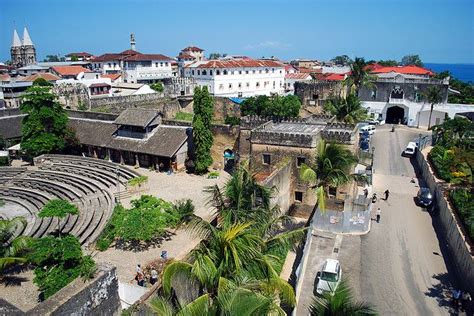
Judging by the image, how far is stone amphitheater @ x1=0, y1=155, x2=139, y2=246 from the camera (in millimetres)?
24156

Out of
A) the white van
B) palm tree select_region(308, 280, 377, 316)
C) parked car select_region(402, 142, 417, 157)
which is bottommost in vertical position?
parked car select_region(402, 142, 417, 157)

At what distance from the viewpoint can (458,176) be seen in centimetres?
Result: 2875

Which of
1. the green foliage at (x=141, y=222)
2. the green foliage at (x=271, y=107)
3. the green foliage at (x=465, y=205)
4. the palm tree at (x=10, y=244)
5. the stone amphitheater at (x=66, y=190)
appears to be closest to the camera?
the palm tree at (x=10, y=244)

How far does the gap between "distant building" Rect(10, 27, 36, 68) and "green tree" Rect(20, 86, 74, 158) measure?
231 feet

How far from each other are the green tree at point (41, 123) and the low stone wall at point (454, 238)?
111 feet

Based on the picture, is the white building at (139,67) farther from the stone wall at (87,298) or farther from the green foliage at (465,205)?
the stone wall at (87,298)

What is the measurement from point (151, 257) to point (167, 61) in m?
75.9

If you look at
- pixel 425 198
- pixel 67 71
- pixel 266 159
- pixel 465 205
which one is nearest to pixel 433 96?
pixel 425 198

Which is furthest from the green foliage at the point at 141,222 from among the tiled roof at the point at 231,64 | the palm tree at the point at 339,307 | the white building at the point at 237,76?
the tiled roof at the point at 231,64

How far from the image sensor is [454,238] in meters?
21.5

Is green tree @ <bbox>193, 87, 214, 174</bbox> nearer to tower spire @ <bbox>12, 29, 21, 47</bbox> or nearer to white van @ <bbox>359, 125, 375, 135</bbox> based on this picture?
white van @ <bbox>359, 125, 375, 135</bbox>

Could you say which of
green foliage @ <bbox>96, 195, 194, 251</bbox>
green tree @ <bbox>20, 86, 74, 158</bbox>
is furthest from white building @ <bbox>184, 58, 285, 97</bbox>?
green foliage @ <bbox>96, 195, 194, 251</bbox>

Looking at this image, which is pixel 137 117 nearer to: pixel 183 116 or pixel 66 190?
pixel 66 190

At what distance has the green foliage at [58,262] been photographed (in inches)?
618
